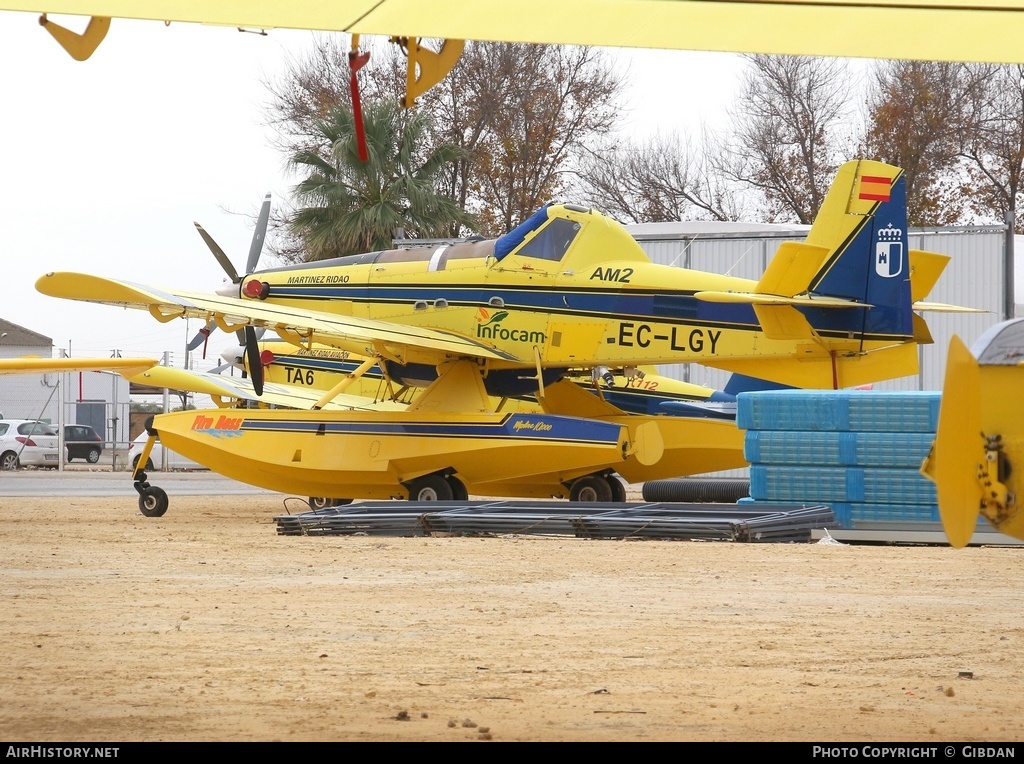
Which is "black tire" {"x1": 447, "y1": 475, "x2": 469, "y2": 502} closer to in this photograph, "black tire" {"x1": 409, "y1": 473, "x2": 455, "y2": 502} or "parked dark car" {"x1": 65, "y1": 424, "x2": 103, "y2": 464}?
"black tire" {"x1": 409, "y1": 473, "x2": 455, "y2": 502}

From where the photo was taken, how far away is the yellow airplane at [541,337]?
595 inches

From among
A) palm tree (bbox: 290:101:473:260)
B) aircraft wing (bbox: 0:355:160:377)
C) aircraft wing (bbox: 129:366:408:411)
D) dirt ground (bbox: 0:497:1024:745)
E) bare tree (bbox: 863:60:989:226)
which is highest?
bare tree (bbox: 863:60:989:226)

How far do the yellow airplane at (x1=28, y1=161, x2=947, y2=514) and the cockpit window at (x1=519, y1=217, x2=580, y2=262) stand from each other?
0.02m

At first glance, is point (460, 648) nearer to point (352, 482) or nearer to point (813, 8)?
point (813, 8)

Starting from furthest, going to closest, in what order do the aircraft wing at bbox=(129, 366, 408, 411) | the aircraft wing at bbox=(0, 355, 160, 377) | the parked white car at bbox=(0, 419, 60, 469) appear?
the parked white car at bbox=(0, 419, 60, 469) < the aircraft wing at bbox=(129, 366, 408, 411) < the aircraft wing at bbox=(0, 355, 160, 377)

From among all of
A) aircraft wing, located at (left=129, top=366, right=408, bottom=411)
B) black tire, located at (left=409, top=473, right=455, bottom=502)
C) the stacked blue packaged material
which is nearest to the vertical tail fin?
the stacked blue packaged material

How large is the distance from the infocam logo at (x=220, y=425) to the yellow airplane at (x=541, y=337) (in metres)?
0.02

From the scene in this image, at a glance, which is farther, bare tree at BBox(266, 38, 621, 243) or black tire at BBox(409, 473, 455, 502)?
bare tree at BBox(266, 38, 621, 243)

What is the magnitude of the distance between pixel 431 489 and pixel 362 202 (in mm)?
15660

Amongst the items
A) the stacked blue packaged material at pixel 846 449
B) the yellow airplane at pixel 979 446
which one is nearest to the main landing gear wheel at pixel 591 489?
the stacked blue packaged material at pixel 846 449

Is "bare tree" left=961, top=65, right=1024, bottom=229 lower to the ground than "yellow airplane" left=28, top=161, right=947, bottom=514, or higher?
higher

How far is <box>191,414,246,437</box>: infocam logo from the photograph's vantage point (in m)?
16.3

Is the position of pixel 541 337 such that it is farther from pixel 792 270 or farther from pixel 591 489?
pixel 792 270

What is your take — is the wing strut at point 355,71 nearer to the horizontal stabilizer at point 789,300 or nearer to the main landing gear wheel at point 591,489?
the horizontal stabilizer at point 789,300
